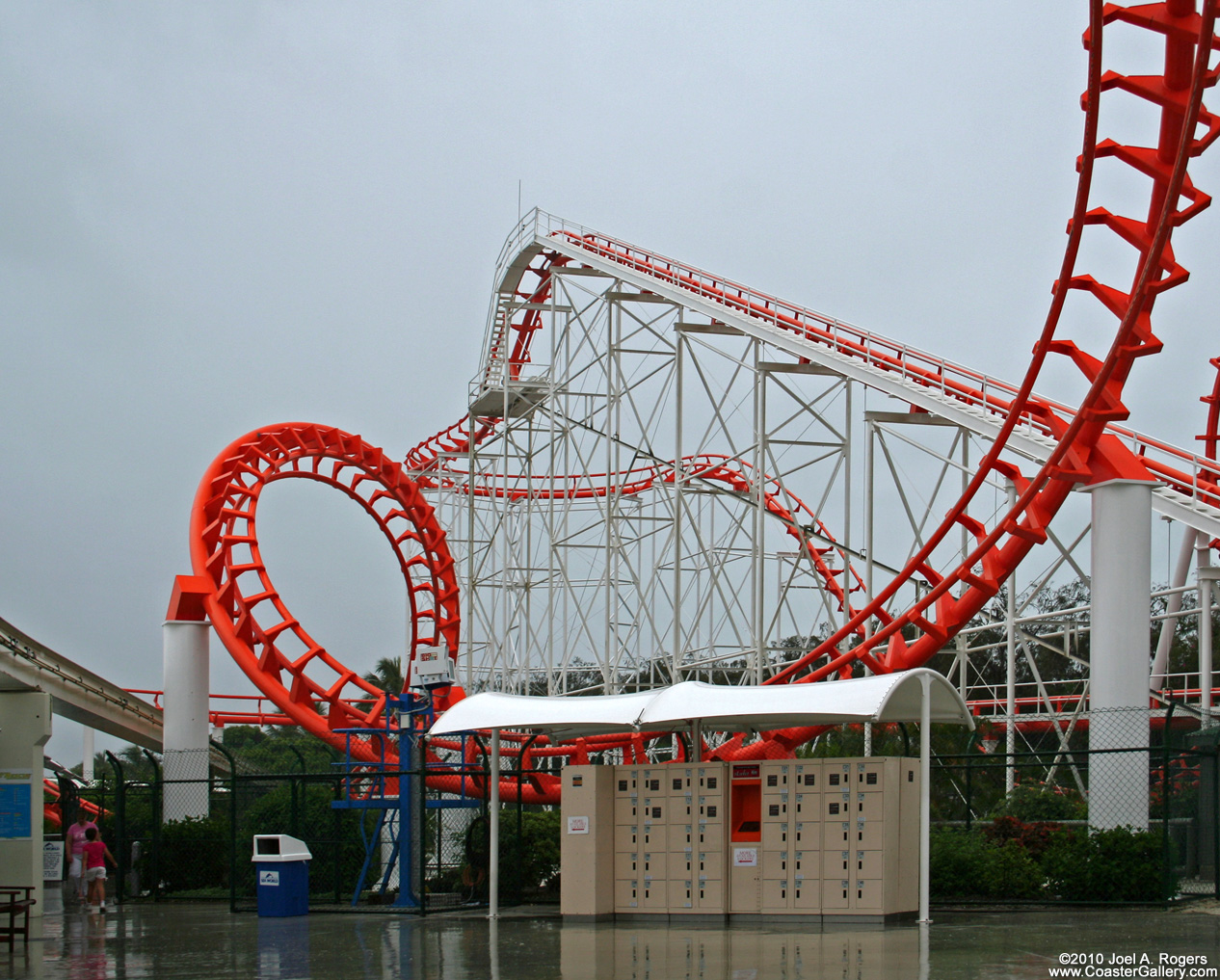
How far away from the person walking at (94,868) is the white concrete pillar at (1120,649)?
442 inches

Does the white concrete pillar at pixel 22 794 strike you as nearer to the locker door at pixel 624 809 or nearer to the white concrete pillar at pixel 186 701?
the locker door at pixel 624 809

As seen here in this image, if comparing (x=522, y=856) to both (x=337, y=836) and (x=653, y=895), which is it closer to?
(x=337, y=836)

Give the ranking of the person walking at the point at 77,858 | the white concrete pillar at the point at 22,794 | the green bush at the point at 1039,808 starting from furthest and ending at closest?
the person walking at the point at 77,858 < the green bush at the point at 1039,808 < the white concrete pillar at the point at 22,794

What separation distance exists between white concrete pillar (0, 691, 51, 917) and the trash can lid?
2549mm

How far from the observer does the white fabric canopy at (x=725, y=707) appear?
512 inches

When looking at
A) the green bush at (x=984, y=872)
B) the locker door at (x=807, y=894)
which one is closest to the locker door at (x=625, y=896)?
the locker door at (x=807, y=894)

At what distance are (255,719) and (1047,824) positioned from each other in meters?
20.6

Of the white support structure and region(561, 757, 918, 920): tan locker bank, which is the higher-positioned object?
the white support structure

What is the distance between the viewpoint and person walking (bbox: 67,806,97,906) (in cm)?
1802

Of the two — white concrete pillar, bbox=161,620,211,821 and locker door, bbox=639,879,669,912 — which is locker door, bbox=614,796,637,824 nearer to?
locker door, bbox=639,879,669,912

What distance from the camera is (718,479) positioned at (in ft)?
122

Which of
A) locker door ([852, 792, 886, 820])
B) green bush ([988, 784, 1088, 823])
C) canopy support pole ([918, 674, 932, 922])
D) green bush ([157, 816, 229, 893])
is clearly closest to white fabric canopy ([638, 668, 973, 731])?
canopy support pole ([918, 674, 932, 922])

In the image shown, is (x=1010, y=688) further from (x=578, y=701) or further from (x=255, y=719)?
(x=255, y=719)

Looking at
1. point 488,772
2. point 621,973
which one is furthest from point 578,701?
point 621,973
